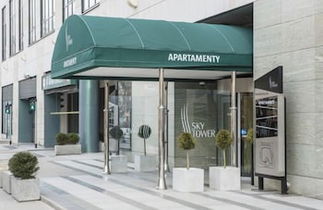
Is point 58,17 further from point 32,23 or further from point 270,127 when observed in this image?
point 270,127

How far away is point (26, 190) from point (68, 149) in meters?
16.4

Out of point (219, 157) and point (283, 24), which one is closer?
point (283, 24)

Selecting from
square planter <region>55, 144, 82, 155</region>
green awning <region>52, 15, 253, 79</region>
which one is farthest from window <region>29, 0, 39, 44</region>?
green awning <region>52, 15, 253, 79</region>

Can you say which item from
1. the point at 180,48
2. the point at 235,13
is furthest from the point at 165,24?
the point at 235,13

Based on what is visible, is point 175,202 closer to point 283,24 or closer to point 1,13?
point 283,24

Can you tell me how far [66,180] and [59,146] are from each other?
1287 centimetres

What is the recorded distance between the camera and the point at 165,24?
563 inches

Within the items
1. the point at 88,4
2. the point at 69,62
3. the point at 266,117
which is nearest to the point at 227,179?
the point at 266,117

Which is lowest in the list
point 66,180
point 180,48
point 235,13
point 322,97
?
point 66,180

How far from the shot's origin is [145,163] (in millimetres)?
18438

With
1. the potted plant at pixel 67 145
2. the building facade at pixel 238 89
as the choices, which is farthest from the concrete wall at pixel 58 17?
the potted plant at pixel 67 145

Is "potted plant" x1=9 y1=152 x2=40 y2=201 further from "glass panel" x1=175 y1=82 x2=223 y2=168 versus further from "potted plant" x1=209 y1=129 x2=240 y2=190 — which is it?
"glass panel" x1=175 y1=82 x2=223 y2=168

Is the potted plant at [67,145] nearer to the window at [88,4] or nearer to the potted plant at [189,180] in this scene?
the window at [88,4]

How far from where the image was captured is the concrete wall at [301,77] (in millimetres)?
12180
